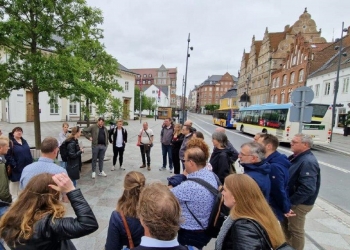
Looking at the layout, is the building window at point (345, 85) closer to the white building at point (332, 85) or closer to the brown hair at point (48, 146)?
the white building at point (332, 85)

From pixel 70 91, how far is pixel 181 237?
607cm

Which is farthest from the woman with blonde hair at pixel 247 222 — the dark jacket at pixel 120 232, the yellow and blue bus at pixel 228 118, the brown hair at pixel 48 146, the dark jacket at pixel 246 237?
the yellow and blue bus at pixel 228 118

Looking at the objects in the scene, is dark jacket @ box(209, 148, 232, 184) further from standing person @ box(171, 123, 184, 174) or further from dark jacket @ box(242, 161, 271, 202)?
standing person @ box(171, 123, 184, 174)

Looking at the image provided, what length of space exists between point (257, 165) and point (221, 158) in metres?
1.12

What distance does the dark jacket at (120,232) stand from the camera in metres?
1.76

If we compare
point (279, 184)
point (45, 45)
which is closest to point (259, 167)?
point (279, 184)

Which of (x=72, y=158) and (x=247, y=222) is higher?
(x=247, y=222)

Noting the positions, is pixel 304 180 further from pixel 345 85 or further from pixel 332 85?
pixel 332 85

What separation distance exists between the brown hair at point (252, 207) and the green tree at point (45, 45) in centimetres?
589

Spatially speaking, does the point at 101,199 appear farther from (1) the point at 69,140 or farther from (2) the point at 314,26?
(2) the point at 314,26

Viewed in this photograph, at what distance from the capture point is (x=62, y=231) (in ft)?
4.64

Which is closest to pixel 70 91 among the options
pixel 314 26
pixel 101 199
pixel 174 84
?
pixel 101 199

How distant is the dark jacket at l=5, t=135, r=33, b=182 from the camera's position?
3.87m

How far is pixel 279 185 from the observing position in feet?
8.69
